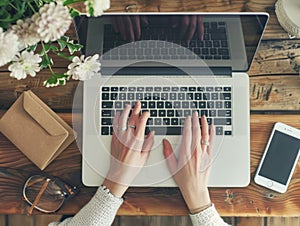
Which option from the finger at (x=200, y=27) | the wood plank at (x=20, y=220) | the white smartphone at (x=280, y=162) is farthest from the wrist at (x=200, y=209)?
the wood plank at (x=20, y=220)

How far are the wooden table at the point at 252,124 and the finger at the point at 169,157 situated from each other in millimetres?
44

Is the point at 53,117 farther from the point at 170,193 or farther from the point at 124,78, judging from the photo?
the point at 170,193

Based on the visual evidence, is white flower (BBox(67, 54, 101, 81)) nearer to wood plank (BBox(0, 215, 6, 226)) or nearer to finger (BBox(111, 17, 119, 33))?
finger (BBox(111, 17, 119, 33))

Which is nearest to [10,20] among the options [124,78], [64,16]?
[64,16]

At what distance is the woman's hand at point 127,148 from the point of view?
1.01 metres

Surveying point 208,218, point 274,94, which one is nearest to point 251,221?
point 208,218

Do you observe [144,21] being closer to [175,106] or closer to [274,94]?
[175,106]

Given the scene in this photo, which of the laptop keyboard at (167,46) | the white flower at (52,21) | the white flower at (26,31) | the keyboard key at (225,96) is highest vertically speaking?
the white flower at (52,21)

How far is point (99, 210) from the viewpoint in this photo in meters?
1.00

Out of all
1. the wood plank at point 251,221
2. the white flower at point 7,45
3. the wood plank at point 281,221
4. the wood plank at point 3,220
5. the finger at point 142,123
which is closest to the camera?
the white flower at point 7,45

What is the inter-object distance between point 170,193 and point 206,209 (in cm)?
8

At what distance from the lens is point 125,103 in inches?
40.6

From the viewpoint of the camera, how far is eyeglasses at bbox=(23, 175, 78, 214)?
3.34ft

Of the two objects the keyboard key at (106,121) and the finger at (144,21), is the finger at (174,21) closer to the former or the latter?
the finger at (144,21)
